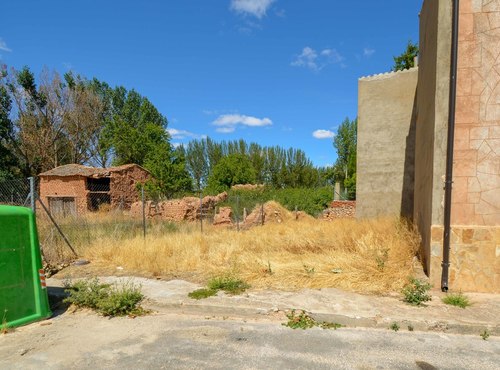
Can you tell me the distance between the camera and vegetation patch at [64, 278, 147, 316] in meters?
4.38

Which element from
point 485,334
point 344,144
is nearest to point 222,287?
point 485,334

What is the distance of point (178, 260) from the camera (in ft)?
22.7

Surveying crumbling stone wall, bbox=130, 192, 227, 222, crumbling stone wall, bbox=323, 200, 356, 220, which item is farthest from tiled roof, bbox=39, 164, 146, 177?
crumbling stone wall, bbox=323, 200, 356, 220

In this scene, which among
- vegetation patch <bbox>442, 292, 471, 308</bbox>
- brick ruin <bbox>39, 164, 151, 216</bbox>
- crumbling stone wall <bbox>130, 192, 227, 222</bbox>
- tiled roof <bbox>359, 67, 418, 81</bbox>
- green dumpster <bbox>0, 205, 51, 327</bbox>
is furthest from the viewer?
brick ruin <bbox>39, 164, 151, 216</bbox>

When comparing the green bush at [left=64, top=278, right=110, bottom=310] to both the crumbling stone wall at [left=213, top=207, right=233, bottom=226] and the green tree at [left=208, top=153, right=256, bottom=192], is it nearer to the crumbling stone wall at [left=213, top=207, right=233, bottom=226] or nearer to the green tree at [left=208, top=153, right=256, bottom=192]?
the crumbling stone wall at [left=213, top=207, right=233, bottom=226]

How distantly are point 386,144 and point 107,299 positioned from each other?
35.9 feet

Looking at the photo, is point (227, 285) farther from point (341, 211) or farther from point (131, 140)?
point (131, 140)

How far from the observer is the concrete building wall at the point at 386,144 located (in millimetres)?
11453

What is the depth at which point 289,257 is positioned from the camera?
6.73 metres

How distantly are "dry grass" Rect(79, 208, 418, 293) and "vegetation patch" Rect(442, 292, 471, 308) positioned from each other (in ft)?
2.18

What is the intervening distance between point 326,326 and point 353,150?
36.6 meters

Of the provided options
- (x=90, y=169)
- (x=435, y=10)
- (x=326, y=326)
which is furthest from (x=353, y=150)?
(x=326, y=326)

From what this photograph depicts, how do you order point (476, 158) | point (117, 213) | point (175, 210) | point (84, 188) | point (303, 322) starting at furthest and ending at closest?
1. point (84, 188)
2. point (175, 210)
3. point (117, 213)
4. point (476, 158)
5. point (303, 322)

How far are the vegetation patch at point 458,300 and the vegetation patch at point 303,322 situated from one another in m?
1.65
